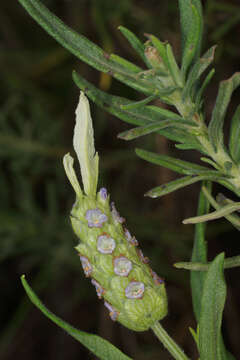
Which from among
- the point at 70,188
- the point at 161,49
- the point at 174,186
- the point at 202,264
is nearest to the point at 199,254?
the point at 202,264

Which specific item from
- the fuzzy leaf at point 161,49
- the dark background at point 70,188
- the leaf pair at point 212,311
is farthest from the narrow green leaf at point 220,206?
the dark background at point 70,188

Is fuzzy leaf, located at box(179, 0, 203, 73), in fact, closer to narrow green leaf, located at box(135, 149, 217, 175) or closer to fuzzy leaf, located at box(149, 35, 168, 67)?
fuzzy leaf, located at box(149, 35, 168, 67)

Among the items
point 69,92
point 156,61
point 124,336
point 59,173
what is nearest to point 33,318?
point 124,336

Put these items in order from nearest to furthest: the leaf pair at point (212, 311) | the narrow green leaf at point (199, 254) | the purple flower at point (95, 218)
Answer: the leaf pair at point (212, 311)
the purple flower at point (95, 218)
the narrow green leaf at point (199, 254)

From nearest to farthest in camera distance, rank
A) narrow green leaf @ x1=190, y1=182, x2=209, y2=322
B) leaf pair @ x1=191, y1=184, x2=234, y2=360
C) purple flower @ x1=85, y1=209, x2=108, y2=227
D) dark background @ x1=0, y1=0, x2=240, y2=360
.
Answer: leaf pair @ x1=191, y1=184, x2=234, y2=360 < purple flower @ x1=85, y1=209, x2=108, y2=227 < narrow green leaf @ x1=190, y1=182, x2=209, y2=322 < dark background @ x1=0, y1=0, x2=240, y2=360

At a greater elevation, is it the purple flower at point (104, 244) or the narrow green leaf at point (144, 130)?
the narrow green leaf at point (144, 130)

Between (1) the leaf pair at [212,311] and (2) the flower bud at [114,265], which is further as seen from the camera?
(2) the flower bud at [114,265]

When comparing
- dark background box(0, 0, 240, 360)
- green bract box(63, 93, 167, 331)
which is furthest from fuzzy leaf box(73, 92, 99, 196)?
dark background box(0, 0, 240, 360)

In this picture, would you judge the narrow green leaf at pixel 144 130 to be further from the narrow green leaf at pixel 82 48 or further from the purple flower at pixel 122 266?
the purple flower at pixel 122 266
